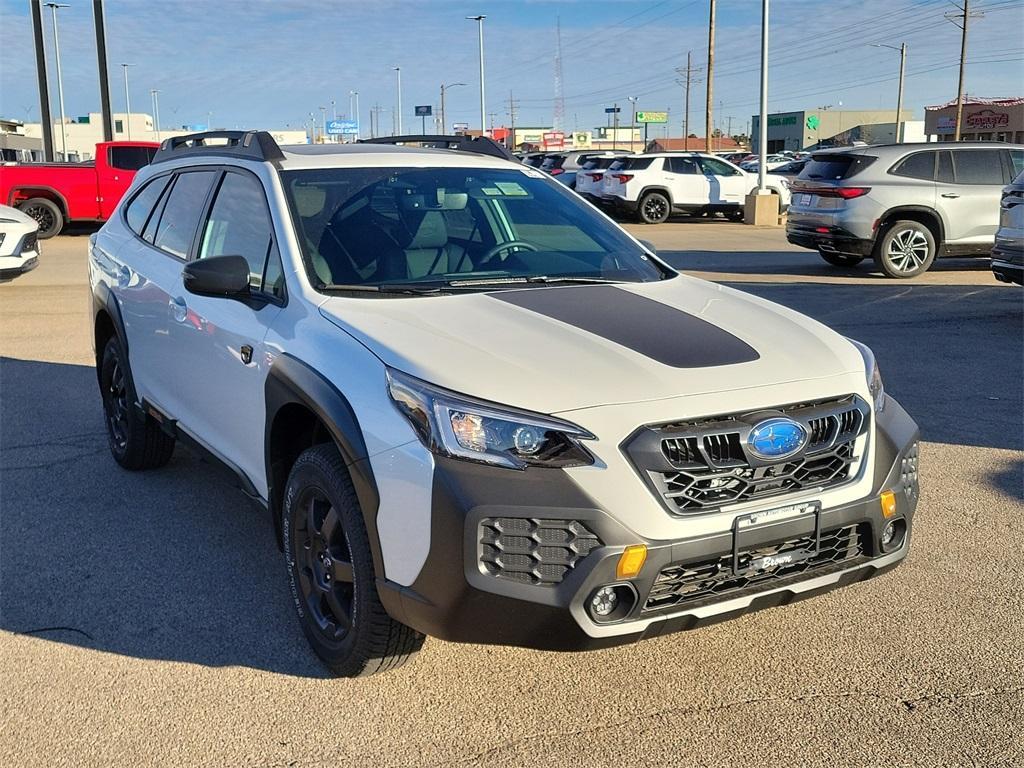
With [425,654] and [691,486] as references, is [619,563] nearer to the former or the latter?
[691,486]

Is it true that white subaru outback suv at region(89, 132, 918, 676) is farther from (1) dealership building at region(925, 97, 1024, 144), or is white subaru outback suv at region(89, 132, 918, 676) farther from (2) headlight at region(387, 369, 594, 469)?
(1) dealership building at region(925, 97, 1024, 144)

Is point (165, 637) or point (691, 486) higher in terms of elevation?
point (691, 486)

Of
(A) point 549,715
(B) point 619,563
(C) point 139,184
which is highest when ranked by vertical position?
(C) point 139,184

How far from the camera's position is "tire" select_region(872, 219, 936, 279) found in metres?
14.0

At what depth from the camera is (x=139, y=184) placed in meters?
5.92

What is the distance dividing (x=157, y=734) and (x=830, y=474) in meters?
2.17

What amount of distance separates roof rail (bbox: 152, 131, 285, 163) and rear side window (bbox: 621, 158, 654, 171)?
21118mm

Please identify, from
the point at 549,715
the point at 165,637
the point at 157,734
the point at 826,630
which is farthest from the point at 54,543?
the point at 826,630

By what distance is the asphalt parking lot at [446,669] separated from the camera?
3137 millimetres

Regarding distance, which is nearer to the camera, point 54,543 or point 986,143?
point 54,543

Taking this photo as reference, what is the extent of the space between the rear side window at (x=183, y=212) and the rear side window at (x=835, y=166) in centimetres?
1089

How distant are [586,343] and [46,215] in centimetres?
2048

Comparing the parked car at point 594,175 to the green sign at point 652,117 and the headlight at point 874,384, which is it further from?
the green sign at point 652,117

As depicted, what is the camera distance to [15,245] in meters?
12.0
